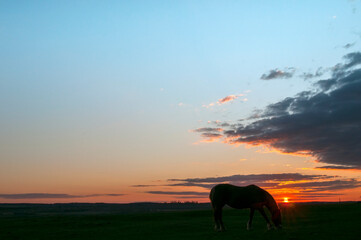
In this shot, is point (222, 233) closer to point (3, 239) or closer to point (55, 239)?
point (55, 239)

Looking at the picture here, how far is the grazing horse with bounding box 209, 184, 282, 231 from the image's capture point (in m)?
24.3

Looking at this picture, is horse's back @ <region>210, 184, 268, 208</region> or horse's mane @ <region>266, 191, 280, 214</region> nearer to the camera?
horse's back @ <region>210, 184, 268, 208</region>

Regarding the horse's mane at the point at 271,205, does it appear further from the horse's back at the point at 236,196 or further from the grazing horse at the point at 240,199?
the horse's back at the point at 236,196

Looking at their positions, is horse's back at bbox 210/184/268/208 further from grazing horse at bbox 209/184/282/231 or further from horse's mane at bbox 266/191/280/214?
horse's mane at bbox 266/191/280/214

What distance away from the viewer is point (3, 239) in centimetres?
2612

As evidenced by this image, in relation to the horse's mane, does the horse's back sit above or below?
above

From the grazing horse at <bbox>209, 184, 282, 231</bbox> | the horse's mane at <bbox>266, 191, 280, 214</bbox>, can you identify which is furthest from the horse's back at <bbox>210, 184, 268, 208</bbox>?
the horse's mane at <bbox>266, 191, 280, 214</bbox>

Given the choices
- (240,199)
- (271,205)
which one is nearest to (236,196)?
(240,199)

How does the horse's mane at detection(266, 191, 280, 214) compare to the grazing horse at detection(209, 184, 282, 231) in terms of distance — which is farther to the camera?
the horse's mane at detection(266, 191, 280, 214)

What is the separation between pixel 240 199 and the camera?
24.2 m

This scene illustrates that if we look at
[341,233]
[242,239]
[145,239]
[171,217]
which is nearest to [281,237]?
[242,239]

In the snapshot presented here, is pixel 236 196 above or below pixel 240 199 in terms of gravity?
above

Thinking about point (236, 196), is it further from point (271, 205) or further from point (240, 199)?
point (271, 205)

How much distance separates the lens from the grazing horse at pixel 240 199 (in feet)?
79.6
